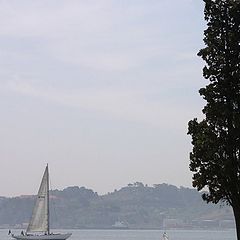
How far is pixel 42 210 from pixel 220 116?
75.5 m

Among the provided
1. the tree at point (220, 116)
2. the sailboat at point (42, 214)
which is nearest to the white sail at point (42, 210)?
the sailboat at point (42, 214)

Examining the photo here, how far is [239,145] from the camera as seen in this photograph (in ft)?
96.0

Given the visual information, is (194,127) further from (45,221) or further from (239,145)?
(45,221)

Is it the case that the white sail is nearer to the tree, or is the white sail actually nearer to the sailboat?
the sailboat

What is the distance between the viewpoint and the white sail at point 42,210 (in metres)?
101

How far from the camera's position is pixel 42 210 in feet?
336

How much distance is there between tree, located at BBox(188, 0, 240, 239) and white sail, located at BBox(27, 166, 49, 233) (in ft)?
239

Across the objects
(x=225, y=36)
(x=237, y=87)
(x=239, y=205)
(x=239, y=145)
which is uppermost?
(x=225, y=36)

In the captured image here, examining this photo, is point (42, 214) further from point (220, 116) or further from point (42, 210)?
point (220, 116)

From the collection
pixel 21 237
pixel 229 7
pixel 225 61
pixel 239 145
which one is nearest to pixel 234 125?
pixel 239 145

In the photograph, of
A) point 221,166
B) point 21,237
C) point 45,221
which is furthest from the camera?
point 21,237

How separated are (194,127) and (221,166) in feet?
6.71

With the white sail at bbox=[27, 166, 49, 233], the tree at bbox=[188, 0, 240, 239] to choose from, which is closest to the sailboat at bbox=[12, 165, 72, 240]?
the white sail at bbox=[27, 166, 49, 233]

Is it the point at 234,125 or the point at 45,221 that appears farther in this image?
the point at 45,221
